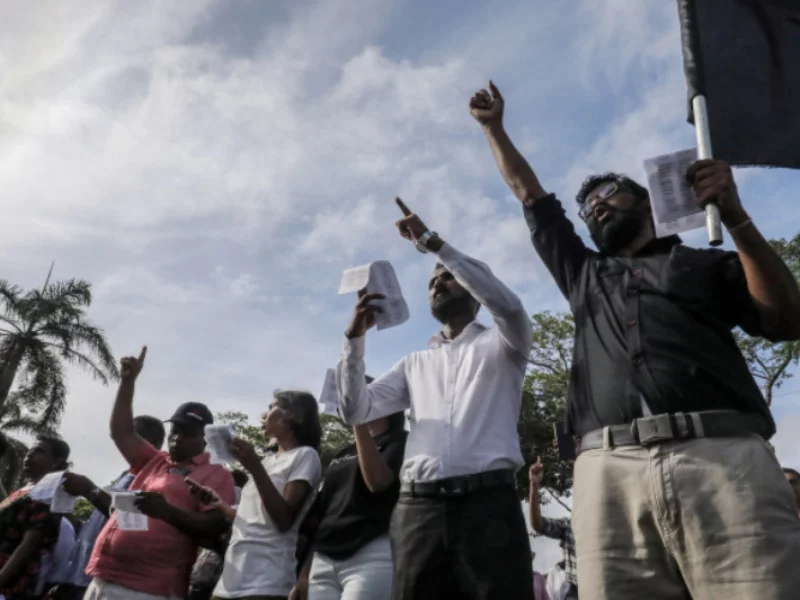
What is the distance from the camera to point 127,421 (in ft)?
16.4

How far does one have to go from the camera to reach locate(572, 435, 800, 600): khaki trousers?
1.93m

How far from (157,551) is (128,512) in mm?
281

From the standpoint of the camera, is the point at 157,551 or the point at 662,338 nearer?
the point at 662,338

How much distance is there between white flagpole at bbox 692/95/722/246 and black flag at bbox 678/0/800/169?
0.53ft

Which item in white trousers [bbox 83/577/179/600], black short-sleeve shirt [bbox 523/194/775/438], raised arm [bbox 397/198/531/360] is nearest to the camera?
black short-sleeve shirt [bbox 523/194/775/438]

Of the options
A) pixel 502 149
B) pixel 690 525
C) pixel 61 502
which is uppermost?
pixel 502 149

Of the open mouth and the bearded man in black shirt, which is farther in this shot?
the open mouth

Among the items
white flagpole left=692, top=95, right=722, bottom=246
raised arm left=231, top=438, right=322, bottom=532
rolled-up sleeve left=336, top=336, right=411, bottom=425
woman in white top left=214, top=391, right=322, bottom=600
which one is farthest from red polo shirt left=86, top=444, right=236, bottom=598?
white flagpole left=692, top=95, right=722, bottom=246

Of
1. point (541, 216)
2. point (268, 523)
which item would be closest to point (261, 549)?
point (268, 523)

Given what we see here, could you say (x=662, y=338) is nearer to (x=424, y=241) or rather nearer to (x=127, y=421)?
(x=424, y=241)

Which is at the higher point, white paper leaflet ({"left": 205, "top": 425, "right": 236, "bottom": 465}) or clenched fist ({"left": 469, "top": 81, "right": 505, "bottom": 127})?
clenched fist ({"left": 469, "top": 81, "right": 505, "bottom": 127})

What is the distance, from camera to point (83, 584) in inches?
212

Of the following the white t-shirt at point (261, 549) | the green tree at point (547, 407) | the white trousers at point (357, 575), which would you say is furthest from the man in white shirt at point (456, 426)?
the green tree at point (547, 407)

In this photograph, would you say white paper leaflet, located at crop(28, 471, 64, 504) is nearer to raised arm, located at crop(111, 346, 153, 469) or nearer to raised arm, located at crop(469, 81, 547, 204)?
raised arm, located at crop(111, 346, 153, 469)
